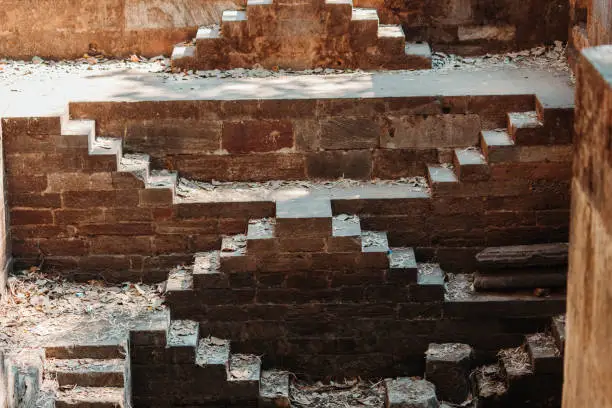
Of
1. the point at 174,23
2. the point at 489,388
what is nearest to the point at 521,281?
the point at 489,388

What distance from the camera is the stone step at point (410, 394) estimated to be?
26.8 ft

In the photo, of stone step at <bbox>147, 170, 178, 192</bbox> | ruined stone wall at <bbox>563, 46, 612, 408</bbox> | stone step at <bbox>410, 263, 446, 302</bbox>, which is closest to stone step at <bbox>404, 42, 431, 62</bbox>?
stone step at <bbox>410, 263, 446, 302</bbox>

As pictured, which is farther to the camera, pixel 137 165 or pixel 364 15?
pixel 364 15

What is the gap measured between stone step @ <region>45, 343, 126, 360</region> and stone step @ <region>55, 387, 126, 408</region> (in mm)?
297

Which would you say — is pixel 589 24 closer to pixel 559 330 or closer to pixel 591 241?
pixel 559 330

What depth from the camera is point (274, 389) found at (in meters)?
8.62

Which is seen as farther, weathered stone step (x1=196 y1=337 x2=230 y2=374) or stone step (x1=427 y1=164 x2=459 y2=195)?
stone step (x1=427 y1=164 x2=459 y2=195)

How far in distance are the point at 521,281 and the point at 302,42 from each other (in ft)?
10.6

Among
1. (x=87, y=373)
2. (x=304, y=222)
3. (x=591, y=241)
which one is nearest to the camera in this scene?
(x=591, y=241)

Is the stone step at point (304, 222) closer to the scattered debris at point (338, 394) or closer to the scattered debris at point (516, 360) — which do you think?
the scattered debris at point (338, 394)

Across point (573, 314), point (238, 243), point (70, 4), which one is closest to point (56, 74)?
point (70, 4)

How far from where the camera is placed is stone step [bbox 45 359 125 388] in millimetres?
7812

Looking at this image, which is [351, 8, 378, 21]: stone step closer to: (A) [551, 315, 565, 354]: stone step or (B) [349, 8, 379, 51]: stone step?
(B) [349, 8, 379, 51]: stone step

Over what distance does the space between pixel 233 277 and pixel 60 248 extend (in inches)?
61.7
